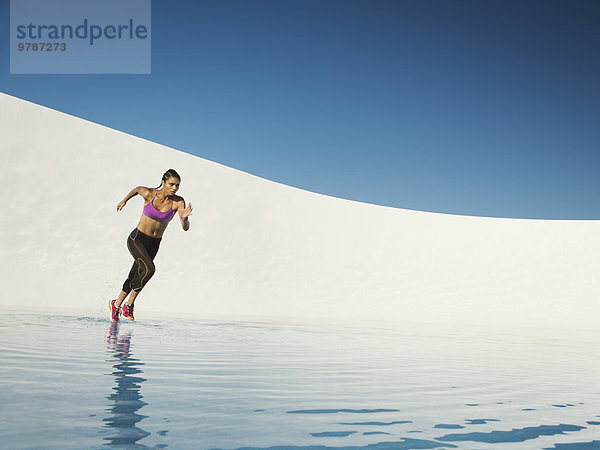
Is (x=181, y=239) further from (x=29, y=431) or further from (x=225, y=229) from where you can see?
(x=29, y=431)

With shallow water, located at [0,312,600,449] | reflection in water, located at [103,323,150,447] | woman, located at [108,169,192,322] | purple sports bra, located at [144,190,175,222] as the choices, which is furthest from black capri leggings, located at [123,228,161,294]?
reflection in water, located at [103,323,150,447]

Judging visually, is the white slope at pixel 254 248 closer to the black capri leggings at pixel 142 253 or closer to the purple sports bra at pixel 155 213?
the black capri leggings at pixel 142 253

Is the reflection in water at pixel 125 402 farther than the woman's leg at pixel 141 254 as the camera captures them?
No

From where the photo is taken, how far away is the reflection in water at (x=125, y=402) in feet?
5.09

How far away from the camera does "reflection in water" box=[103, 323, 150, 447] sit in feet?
5.09

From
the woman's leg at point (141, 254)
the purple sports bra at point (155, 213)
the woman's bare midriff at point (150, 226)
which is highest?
the purple sports bra at point (155, 213)

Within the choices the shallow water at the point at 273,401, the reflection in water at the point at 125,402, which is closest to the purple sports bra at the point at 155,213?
the shallow water at the point at 273,401

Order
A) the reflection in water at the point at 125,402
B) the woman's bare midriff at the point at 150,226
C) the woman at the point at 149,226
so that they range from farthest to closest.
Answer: the woman's bare midriff at the point at 150,226, the woman at the point at 149,226, the reflection in water at the point at 125,402

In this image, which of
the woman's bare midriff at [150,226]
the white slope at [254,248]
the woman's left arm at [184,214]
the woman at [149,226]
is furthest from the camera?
the white slope at [254,248]

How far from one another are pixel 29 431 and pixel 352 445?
2.97 feet

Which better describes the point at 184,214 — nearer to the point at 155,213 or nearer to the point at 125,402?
the point at 155,213

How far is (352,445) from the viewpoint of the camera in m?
1.63

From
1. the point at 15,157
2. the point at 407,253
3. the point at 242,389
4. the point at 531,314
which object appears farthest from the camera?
the point at 407,253

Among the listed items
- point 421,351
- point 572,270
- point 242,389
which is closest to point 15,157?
point 421,351
